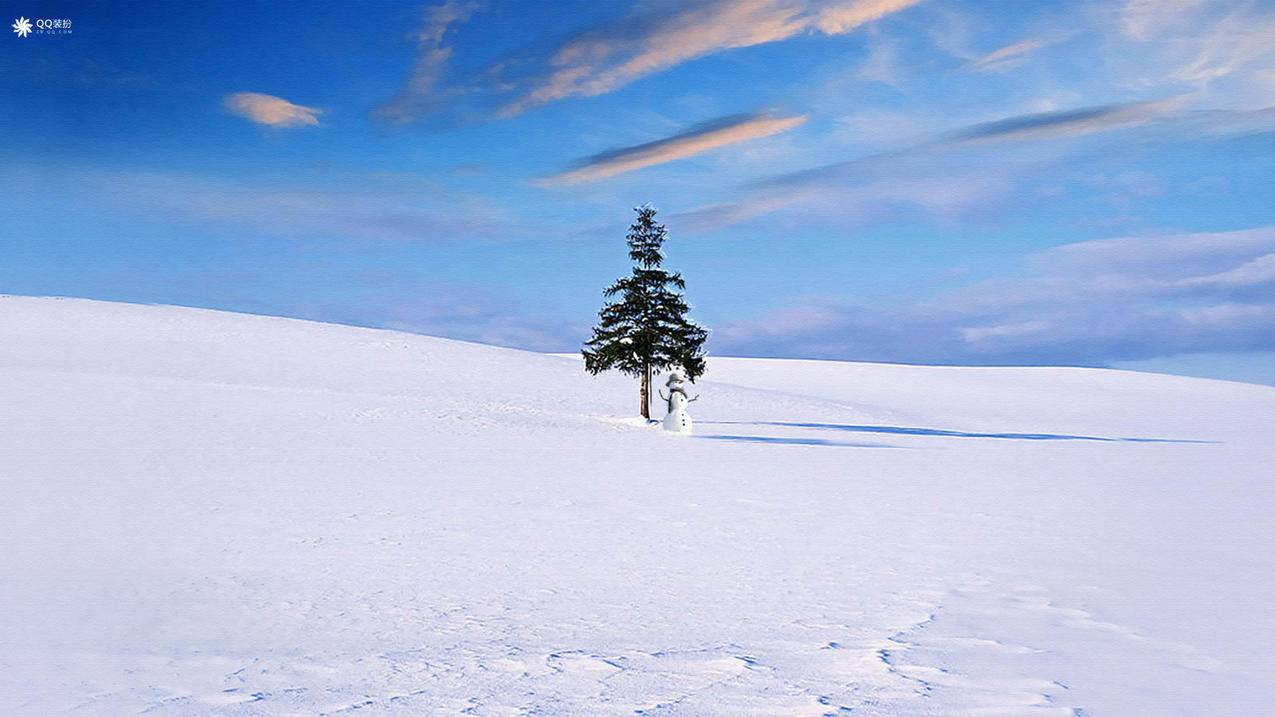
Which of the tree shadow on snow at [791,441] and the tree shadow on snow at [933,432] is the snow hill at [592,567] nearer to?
the tree shadow on snow at [791,441]

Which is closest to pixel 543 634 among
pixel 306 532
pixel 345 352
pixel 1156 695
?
pixel 1156 695

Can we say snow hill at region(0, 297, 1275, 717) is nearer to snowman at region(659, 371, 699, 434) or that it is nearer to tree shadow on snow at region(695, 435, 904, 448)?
tree shadow on snow at region(695, 435, 904, 448)

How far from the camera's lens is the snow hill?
634 centimetres

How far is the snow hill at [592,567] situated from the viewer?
634cm

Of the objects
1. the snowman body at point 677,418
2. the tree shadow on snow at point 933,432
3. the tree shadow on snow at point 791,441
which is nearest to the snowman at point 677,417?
the snowman body at point 677,418

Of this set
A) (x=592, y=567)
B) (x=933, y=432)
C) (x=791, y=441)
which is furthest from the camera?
(x=933, y=432)

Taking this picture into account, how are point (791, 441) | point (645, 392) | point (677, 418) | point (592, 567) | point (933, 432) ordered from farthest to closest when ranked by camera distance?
point (933, 432) < point (645, 392) < point (677, 418) < point (791, 441) < point (592, 567)

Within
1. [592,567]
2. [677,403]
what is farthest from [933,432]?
[592,567]

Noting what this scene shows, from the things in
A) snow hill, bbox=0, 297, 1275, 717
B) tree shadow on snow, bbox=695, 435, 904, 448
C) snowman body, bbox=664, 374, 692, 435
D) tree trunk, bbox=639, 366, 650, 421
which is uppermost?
tree trunk, bbox=639, 366, 650, 421

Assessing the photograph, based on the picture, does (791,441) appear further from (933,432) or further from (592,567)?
(592,567)

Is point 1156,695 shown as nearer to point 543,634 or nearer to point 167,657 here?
point 543,634

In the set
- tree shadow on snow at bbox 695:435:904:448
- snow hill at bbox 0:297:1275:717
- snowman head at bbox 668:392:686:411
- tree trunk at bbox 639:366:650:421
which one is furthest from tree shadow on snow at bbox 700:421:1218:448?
snowman head at bbox 668:392:686:411

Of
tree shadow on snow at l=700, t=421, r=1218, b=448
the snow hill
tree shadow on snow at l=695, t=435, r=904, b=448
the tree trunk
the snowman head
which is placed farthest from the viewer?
tree shadow on snow at l=700, t=421, r=1218, b=448

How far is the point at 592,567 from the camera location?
10406 millimetres
